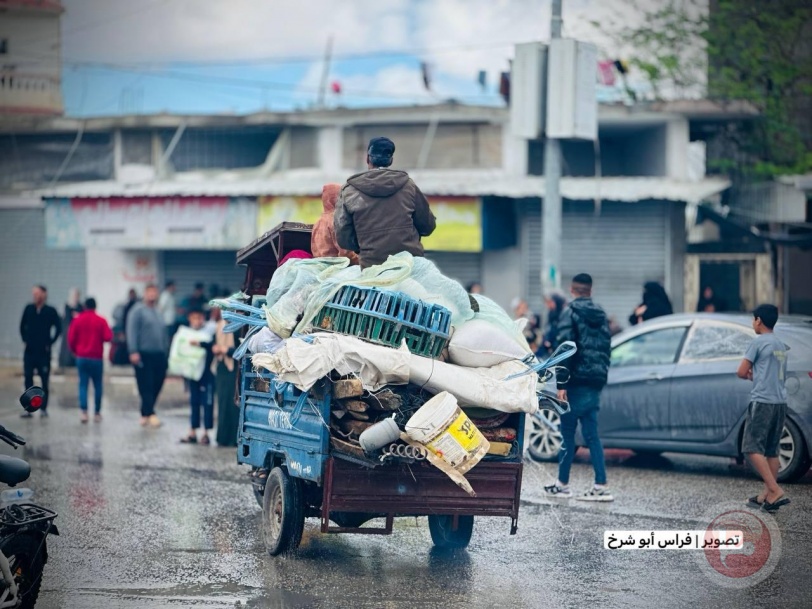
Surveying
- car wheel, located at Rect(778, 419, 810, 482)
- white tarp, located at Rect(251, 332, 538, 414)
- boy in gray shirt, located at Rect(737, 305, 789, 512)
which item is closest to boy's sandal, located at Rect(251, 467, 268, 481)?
white tarp, located at Rect(251, 332, 538, 414)

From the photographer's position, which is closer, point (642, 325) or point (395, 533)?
point (395, 533)

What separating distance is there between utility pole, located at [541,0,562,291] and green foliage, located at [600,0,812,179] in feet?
25.2

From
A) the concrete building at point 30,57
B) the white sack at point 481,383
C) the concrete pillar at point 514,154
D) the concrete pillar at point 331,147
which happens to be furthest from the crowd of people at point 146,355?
the concrete building at point 30,57

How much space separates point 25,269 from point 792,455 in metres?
21.7

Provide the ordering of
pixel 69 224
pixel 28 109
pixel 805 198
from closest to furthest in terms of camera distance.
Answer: pixel 805 198
pixel 69 224
pixel 28 109

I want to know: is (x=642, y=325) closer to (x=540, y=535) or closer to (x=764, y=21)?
(x=540, y=535)

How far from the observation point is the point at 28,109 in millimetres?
36531

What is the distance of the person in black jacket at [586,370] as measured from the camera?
10.7 meters

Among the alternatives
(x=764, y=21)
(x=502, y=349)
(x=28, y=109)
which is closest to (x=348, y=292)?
(x=502, y=349)

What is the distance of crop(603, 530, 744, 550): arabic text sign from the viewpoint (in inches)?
341

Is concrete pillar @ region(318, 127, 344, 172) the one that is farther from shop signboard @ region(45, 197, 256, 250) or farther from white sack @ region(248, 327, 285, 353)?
white sack @ region(248, 327, 285, 353)

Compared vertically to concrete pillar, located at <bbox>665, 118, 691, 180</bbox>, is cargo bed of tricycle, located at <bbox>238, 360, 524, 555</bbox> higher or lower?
lower

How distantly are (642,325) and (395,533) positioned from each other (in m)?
4.57

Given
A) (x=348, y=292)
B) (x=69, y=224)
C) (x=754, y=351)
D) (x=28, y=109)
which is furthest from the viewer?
(x=28, y=109)
